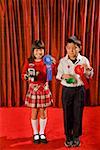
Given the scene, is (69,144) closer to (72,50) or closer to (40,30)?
(72,50)

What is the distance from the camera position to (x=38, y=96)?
1715mm

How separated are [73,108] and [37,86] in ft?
0.64

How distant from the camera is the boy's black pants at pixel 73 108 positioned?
5.55ft

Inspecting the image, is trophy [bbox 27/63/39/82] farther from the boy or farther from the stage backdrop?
the stage backdrop

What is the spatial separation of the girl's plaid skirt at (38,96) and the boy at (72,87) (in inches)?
3.2

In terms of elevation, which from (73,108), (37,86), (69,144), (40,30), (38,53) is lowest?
(69,144)

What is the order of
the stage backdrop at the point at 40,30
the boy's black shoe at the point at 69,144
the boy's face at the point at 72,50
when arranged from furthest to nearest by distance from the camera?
the stage backdrop at the point at 40,30 → the boy's black shoe at the point at 69,144 → the boy's face at the point at 72,50

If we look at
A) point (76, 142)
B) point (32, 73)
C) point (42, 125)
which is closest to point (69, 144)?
point (76, 142)

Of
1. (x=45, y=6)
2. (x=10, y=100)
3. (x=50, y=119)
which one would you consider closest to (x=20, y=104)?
(x=10, y=100)

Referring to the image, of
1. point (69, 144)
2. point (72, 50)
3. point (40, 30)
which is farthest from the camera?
point (40, 30)

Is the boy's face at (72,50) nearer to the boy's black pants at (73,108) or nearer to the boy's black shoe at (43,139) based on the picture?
the boy's black pants at (73,108)

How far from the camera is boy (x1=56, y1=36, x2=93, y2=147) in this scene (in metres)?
1.65

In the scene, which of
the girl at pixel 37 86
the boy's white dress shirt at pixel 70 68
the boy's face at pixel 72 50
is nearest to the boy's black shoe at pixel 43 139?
the girl at pixel 37 86

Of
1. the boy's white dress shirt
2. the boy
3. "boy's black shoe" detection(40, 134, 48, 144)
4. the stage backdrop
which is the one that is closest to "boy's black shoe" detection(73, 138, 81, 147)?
the boy
